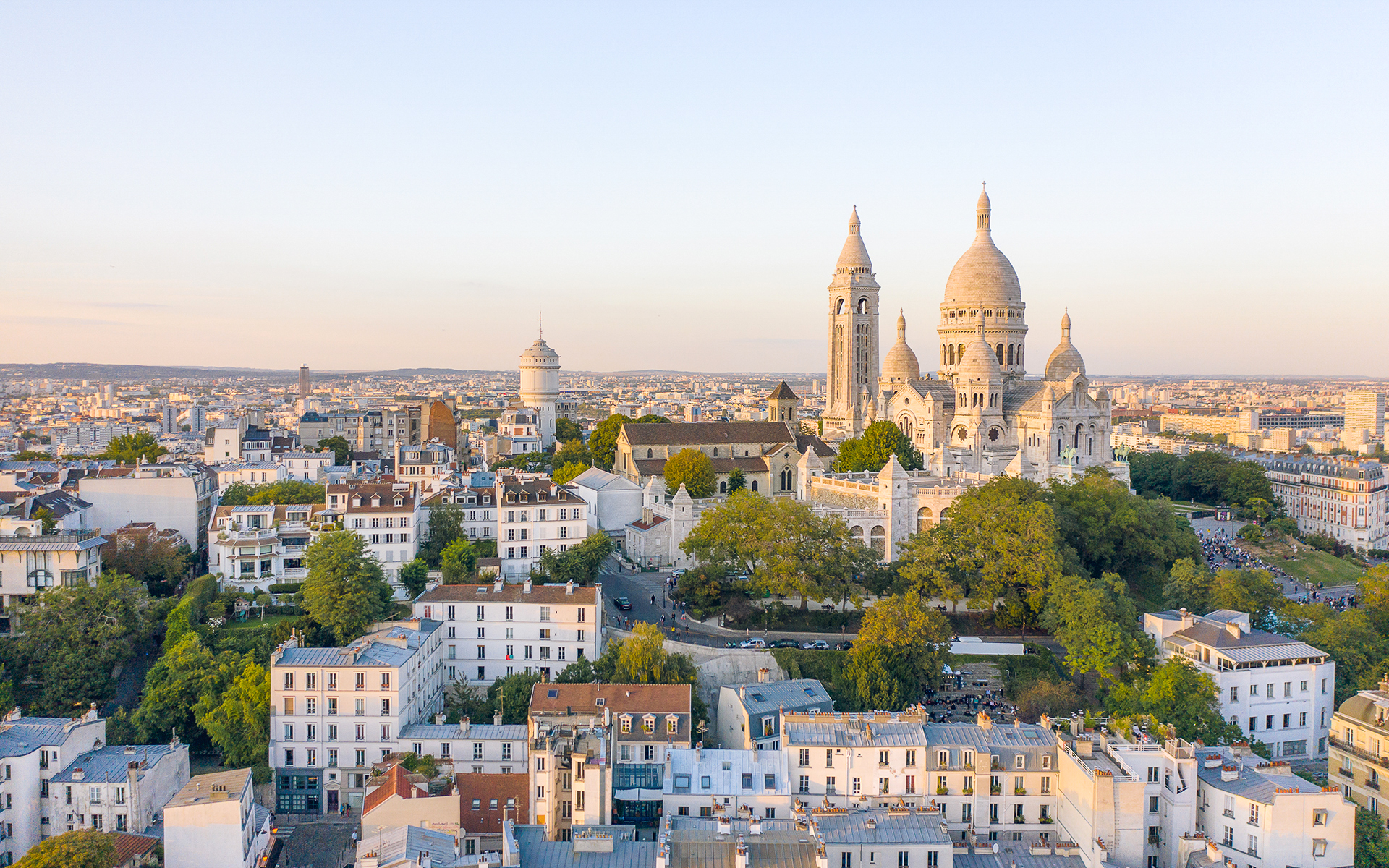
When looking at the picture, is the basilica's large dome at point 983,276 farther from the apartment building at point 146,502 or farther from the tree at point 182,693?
the tree at point 182,693

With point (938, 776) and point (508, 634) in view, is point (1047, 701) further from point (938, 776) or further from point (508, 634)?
point (508, 634)

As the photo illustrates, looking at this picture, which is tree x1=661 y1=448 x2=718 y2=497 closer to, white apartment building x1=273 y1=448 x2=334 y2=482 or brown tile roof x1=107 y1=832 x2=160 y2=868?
white apartment building x1=273 y1=448 x2=334 y2=482

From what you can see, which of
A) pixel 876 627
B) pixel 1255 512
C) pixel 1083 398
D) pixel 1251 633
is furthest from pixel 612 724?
pixel 1255 512

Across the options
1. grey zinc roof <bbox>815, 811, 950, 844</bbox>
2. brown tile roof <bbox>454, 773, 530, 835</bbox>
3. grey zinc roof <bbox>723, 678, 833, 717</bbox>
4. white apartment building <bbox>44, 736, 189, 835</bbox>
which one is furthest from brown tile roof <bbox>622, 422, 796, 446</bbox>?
grey zinc roof <bbox>815, 811, 950, 844</bbox>

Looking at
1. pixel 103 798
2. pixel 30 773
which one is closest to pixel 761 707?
pixel 103 798

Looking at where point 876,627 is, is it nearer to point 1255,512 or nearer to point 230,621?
point 230,621

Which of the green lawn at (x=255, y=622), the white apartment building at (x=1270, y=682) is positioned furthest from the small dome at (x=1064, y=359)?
the green lawn at (x=255, y=622)
